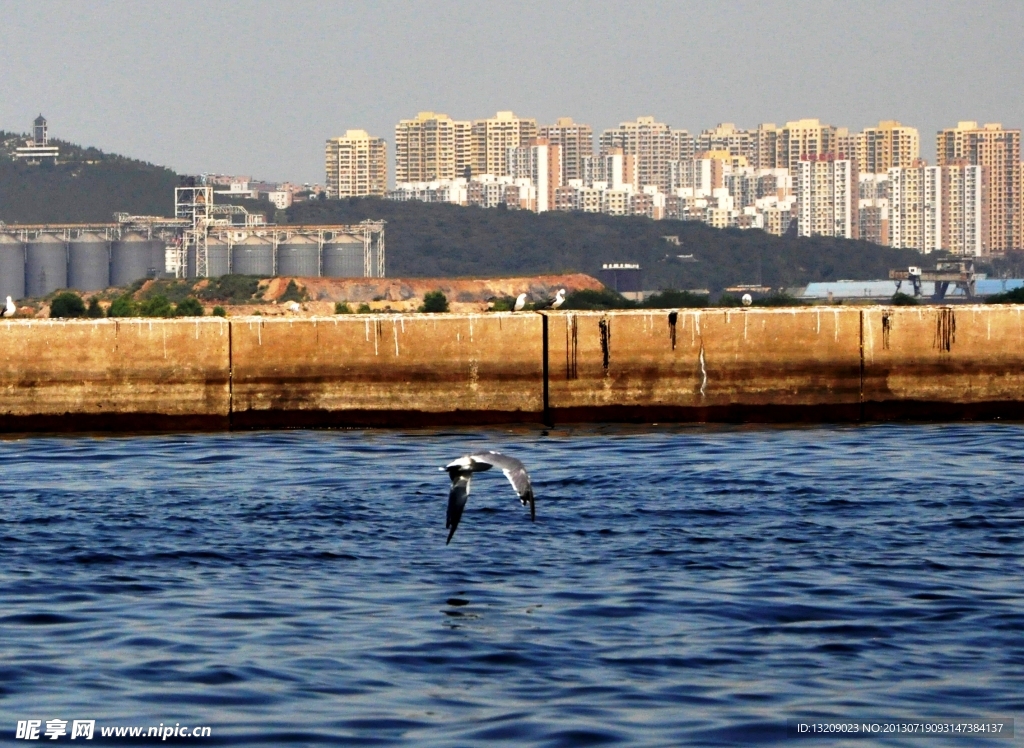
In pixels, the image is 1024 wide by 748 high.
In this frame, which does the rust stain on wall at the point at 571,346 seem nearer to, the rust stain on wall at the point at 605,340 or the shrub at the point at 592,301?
the rust stain on wall at the point at 605,340

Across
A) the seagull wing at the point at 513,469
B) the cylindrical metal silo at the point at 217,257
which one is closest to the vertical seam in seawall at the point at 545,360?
the seagull wing at the point at 513,469

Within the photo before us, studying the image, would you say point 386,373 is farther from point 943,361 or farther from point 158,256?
point 158,256

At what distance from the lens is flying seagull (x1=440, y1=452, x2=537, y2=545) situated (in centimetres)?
1059

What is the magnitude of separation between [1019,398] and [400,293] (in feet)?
437

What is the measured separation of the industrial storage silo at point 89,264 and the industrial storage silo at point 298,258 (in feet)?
76.1

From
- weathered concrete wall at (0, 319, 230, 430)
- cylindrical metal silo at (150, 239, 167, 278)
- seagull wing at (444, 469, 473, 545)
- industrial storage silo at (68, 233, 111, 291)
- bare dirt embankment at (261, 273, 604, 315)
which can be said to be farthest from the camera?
cylindrical metal silo at (150, 239, 167, 278)

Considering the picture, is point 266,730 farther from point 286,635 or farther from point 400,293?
point 400,293

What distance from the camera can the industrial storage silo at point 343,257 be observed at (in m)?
185

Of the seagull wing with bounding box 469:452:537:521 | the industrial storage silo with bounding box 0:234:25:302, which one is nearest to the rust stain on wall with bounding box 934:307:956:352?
the seagull wing with bounding box 469:452:537:521

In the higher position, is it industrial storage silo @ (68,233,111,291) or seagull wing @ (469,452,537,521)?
industrial storage silo @ (68,233,111,291)

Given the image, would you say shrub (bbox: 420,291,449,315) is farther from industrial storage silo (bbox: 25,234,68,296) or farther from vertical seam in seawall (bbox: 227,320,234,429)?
industrial storage silo (bbox: 25,234,68,296)

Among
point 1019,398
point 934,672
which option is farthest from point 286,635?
point 1019,398

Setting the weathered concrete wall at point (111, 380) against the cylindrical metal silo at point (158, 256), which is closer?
the weathered concrete wall at point (111, 380)

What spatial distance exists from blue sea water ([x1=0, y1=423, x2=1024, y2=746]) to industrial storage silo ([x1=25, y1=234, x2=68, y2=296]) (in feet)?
578
